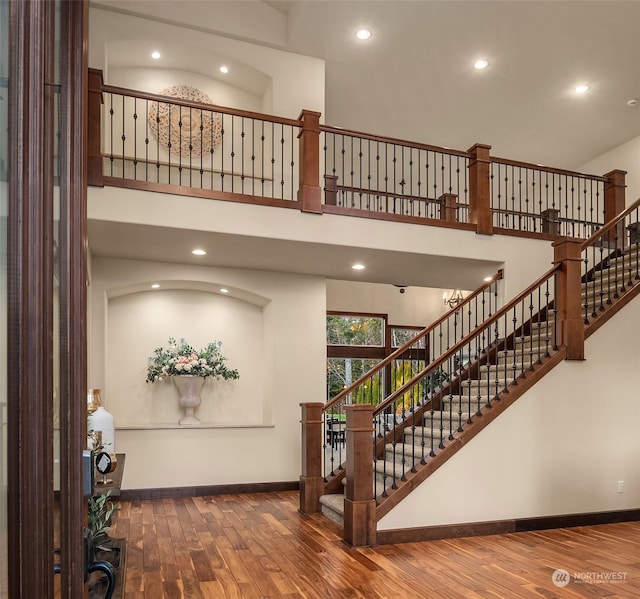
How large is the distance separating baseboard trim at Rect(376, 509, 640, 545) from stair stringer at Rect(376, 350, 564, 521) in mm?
212

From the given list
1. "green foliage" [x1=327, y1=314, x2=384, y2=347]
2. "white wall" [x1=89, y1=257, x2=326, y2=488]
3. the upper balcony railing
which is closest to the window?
"green foliage" [x1=327, y1=314, x2=384, y2=347]

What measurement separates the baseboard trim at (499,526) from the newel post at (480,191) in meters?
3.15

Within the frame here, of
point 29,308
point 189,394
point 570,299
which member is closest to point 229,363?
point 189,394

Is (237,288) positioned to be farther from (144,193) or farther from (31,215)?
(31,215)

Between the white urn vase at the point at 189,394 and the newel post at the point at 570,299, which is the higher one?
the newel post at the point at 570,299

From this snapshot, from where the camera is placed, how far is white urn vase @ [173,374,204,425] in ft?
23.8

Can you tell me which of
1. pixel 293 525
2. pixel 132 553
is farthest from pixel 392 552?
pixel 132 553

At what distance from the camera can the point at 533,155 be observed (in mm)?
10680

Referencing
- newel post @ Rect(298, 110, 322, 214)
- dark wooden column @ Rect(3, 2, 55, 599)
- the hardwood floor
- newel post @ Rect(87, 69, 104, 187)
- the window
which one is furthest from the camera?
the window

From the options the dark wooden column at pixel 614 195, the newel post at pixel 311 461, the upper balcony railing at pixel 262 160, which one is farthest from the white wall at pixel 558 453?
the dark wooden column at pixel 614 195

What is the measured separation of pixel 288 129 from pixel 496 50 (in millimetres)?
2817

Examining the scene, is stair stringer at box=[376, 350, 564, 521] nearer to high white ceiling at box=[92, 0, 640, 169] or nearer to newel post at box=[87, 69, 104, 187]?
newel post at box=[87, 69, 104, 187]

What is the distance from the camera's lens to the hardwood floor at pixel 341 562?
3.83 m
